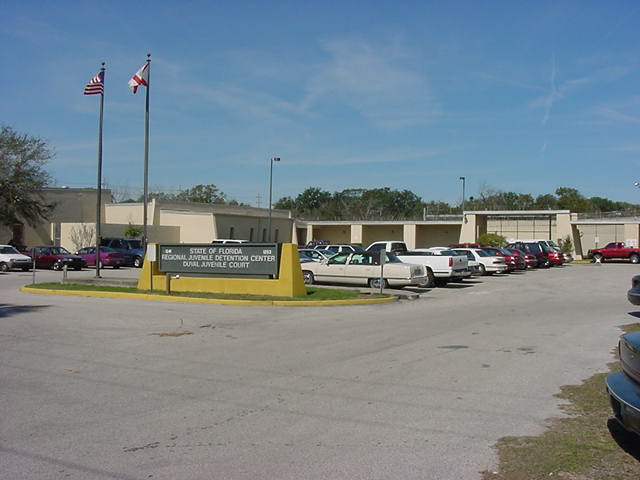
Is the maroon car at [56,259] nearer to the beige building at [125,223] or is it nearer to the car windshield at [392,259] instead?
the beige building at [125,223]

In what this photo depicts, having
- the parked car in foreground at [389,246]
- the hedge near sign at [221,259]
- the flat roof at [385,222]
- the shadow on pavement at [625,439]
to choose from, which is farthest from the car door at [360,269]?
the flat roof at [385,222]

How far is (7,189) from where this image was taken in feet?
154

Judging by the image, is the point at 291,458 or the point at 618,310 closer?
the point at 291,458

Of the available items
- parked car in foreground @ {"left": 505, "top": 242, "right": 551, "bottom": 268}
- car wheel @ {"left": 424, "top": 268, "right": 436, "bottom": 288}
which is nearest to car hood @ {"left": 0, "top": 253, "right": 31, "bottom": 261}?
car wheel @ {"left": 424, "top": 268, "right": 436, "bottom": 288}

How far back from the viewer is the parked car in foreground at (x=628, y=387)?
4.93 meters

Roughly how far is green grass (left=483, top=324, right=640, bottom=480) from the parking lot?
222 millimetres

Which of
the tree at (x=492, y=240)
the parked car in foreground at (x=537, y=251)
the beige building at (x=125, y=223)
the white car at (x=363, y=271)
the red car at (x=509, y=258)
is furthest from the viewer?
the tree at (x=492, y=240)

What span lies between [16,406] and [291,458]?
3.60m

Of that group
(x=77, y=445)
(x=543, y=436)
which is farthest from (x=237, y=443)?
(x=543, y=436)

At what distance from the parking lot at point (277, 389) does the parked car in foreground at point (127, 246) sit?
80.8 feet

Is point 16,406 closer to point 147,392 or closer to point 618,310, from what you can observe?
point 147,392

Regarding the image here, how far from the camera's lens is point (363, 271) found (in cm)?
2364

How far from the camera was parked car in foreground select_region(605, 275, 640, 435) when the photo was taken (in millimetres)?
4934

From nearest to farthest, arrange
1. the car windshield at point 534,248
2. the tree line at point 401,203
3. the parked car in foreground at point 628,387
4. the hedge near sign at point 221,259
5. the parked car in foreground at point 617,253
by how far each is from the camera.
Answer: the parked car in foreground at point 628,387 < the hedge near sign at point 221,259 < the car windshield at point 534,248 < the parked car in foreground at point 617,253 < the tree line at point 401,203
